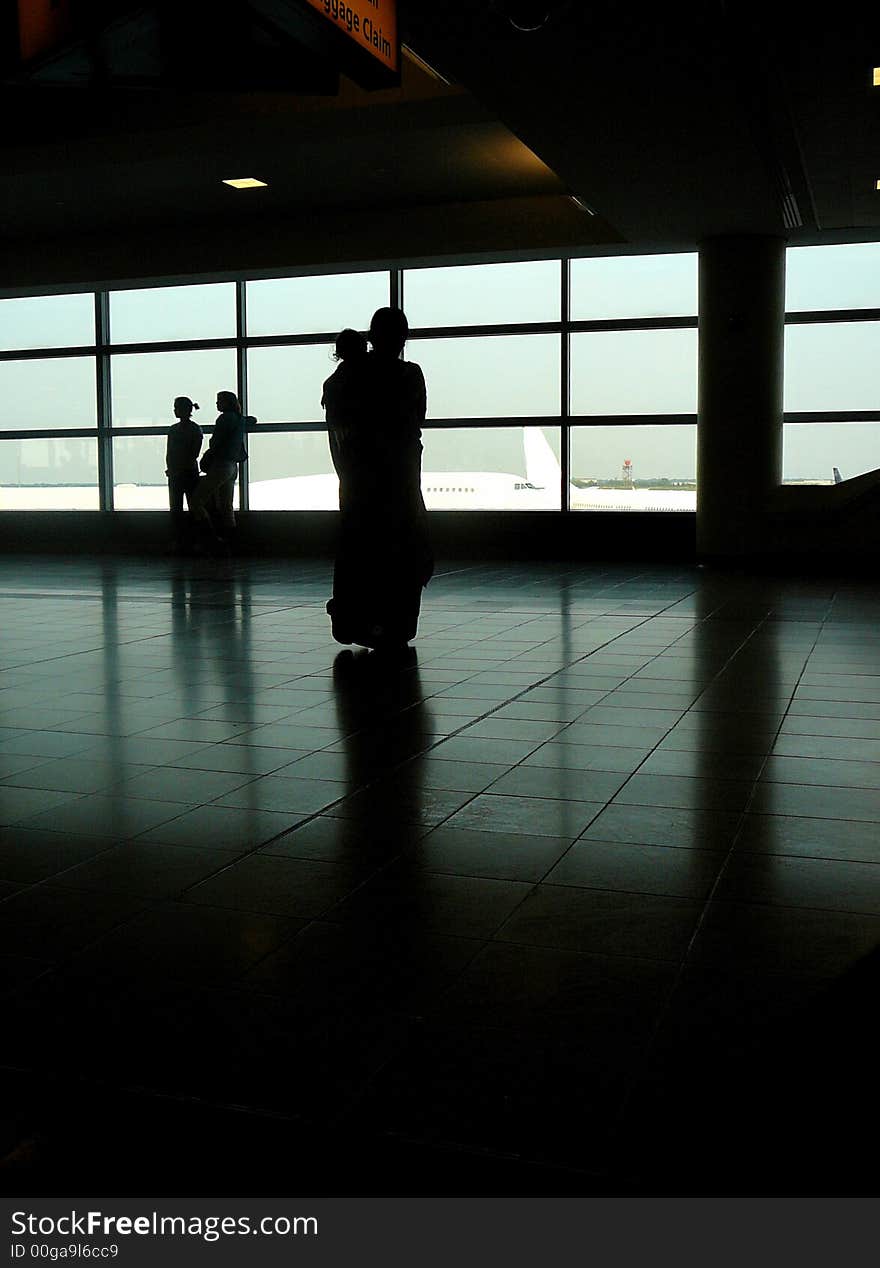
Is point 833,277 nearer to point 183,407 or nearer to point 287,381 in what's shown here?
point 287,381

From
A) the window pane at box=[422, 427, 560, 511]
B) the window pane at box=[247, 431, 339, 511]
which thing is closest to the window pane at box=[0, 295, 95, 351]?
the window pane at box=[247, 431, 339, 511]

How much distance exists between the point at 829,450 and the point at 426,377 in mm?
5089

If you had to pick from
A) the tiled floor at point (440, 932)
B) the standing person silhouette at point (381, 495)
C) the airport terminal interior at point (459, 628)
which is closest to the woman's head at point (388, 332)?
the standing person silhouette at point (381, 495)

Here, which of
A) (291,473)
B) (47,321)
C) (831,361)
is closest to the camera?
(831,361)

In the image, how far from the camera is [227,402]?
567 inches

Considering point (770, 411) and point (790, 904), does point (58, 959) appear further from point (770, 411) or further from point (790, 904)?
point (770, 411)

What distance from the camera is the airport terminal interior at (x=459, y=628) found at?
1.85 m

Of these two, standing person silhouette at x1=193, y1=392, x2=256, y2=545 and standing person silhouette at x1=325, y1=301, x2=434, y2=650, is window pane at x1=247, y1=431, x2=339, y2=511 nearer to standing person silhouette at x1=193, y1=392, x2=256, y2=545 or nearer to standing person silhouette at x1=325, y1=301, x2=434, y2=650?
standing person silhouette at x1=193, y1=392, x2=256, y2=545

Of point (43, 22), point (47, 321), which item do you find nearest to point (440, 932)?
point (43, 22)

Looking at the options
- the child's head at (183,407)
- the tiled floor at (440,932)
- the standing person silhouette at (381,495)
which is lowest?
the tiled floor at (440,932)

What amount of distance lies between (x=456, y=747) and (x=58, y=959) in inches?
82.3

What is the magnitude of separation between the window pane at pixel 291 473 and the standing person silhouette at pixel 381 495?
9099 mm

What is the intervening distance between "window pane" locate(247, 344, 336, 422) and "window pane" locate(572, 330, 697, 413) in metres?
3.49

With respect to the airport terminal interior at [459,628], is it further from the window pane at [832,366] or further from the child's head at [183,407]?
the child's head at [183,407]
